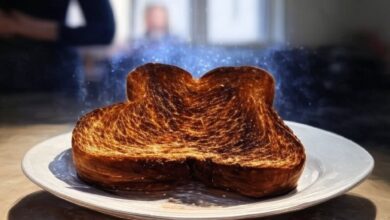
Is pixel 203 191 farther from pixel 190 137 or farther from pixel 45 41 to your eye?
pixel 45 41

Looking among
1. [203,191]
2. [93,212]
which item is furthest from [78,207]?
[203,191]

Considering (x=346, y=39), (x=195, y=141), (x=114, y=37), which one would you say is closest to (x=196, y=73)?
(x=114, y=37)

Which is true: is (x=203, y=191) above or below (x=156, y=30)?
below

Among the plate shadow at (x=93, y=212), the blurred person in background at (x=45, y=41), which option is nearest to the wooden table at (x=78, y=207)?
the plate shadow at (x=93, y=212)

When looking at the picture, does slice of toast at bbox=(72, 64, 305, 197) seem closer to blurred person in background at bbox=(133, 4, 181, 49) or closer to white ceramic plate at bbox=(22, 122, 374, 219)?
white ceramic plate at bbox=(22, 122, 374, 219)

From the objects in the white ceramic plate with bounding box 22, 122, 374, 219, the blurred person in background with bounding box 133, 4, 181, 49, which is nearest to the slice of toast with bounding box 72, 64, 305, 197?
the white ceramic plate with bounding box 22, 122, 374, 219

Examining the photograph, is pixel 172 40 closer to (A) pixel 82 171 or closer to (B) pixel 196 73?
(B) pixel 196 73
